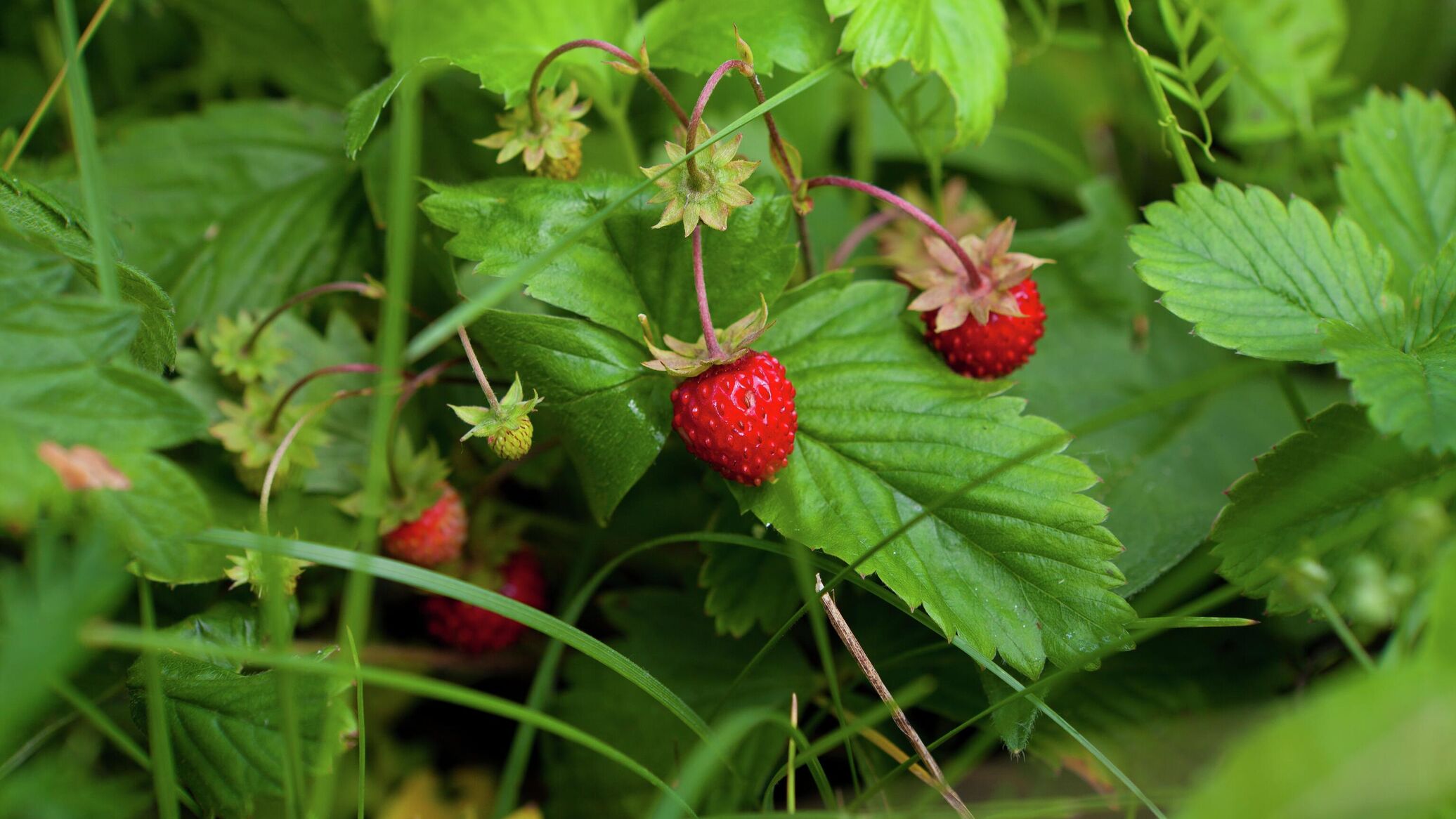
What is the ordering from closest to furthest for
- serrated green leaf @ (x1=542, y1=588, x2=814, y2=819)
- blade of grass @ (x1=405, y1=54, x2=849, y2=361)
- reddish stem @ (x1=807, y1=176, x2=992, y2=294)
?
1. blade of grass @ (x1=405, y1=54, x2=849, y2=361)
2. reddish stem @ (x1=807, y1=176, x2=992, y2=294)
3. serrated green leaf @ (x1=542, y1=588, x2=814, y2=819)

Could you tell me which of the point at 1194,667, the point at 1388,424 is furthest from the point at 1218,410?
the point at 1388,424

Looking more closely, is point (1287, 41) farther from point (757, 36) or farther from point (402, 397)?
point (402, 397)

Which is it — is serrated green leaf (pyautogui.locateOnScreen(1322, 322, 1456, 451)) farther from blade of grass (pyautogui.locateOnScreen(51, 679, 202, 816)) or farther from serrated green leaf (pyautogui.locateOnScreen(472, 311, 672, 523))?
blade of grass (pyautogui.locateOnScreen(51, 679, 202, 816))

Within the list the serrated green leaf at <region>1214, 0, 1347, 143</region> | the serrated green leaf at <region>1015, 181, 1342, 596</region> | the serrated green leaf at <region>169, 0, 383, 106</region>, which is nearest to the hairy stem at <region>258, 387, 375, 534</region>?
the serrated green leaf at <region>169, 0, 383, 106</region>

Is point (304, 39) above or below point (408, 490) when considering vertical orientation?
above

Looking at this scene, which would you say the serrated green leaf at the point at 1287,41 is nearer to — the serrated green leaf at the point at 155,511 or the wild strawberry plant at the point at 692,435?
the wild strawberry plant at the point at 692,435

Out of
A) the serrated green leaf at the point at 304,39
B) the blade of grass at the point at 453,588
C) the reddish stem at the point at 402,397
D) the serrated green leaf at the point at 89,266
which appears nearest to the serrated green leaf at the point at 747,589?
the blade of grass at the point at 453,588

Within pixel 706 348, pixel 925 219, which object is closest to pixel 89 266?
pixel 706 348
